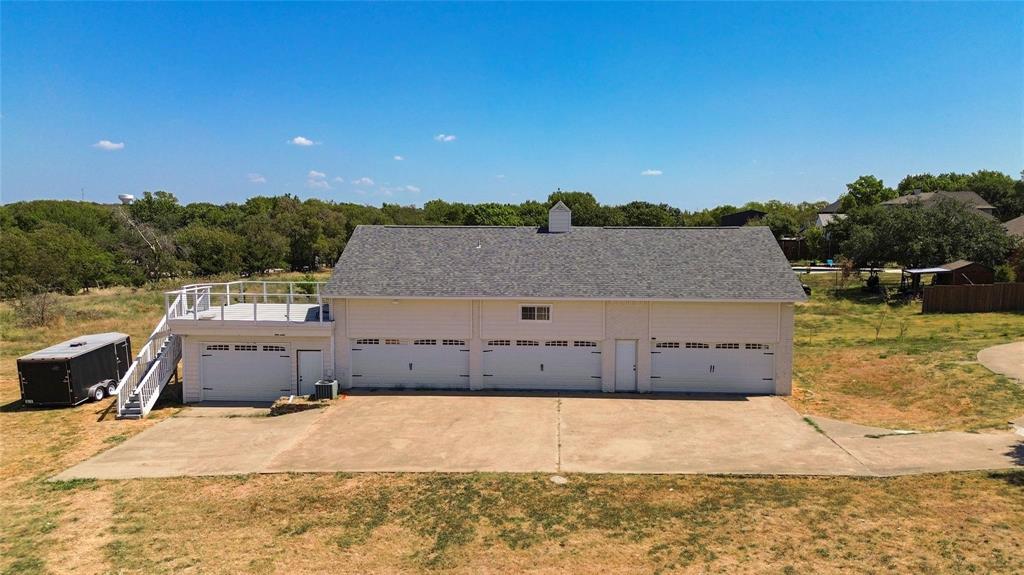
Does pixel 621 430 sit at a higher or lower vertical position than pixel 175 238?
lower

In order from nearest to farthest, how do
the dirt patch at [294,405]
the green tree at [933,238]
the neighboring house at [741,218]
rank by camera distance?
the dirt patch at [294,405]
the green tree at [933,238]
the neighboring house at [741,218]

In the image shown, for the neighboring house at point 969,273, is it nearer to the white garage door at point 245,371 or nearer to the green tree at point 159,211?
the white garage door at point 245,371

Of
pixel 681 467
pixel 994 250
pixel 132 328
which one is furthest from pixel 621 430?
pixel 994 250

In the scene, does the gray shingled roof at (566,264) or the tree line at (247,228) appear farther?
A: the tree line at (247,228)

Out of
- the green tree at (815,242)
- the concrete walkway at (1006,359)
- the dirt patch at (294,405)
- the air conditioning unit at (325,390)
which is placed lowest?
the dirt patch at (294,405)

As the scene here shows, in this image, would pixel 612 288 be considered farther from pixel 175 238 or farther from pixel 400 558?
pixel 175 238

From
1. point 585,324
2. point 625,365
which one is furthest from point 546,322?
point 625,365

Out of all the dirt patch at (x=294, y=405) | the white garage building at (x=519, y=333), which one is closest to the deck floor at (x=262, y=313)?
the white garage building at (x=519, y=333)
